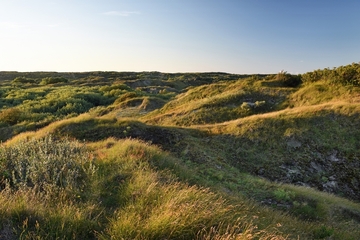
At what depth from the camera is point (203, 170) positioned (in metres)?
10.2

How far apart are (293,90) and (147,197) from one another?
19.5 meters

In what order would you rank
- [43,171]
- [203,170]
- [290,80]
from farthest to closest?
[290,80]
[203,170]
[43,171]

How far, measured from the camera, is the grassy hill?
440cm

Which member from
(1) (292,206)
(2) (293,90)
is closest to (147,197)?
(1) (292,206)

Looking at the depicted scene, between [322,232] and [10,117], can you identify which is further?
[10,117]

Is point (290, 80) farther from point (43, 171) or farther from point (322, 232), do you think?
point (43, 171)

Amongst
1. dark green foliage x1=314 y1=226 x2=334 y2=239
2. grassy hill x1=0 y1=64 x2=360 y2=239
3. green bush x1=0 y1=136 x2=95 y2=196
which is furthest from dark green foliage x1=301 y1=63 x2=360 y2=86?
green bush x1=0 y1=136 x2=95 y2=196

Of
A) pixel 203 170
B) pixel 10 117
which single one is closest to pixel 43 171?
pixel 203 170

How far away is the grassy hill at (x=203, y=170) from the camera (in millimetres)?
4402

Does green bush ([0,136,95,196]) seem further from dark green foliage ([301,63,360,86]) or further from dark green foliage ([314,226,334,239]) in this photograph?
dark green foliage ([301,63,360,86])

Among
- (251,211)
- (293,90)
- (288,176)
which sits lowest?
(288,176)

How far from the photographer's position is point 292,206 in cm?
830

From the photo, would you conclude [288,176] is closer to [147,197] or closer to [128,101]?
[147,197]

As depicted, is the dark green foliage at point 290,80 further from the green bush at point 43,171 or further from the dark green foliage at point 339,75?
the green bush at point 43,171
